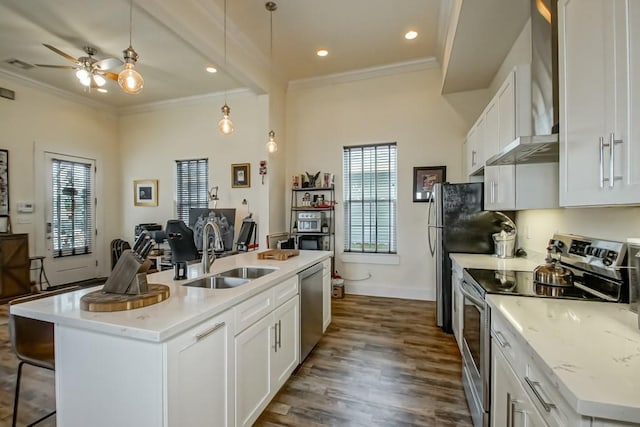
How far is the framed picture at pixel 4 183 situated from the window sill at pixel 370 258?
512cm

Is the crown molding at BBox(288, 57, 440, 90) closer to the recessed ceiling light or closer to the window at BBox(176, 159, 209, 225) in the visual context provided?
the recessed ceiling light

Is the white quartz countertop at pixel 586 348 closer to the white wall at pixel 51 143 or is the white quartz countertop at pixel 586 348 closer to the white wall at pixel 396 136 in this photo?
the white wall at pixel 396 136

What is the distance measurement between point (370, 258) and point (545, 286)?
10.1 ft

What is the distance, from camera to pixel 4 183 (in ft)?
14.4

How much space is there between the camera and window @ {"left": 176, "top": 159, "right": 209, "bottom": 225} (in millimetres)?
5512

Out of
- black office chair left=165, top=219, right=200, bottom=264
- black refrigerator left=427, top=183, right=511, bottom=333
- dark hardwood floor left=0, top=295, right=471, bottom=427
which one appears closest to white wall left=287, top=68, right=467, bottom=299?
black refrigerator left=427, top=183, right=511, bottom=333

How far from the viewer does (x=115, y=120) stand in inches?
238

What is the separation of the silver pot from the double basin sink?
176 centimetres

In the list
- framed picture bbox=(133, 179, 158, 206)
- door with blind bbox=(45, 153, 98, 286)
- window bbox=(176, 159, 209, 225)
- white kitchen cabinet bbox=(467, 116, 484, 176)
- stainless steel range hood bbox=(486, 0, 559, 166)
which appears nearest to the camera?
stainless steel range hood bbox=(486, 0, 559, 166)

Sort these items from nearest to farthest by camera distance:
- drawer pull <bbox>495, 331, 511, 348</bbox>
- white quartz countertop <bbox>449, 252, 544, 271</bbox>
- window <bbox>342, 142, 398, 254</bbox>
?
drawer pull <bbox>495, 331, 511, 348</bbox>, white quartz countertop <bbox>449, 252, 544, 271</bbox>, window <bbox>342, 142, 398, 254</bbox>

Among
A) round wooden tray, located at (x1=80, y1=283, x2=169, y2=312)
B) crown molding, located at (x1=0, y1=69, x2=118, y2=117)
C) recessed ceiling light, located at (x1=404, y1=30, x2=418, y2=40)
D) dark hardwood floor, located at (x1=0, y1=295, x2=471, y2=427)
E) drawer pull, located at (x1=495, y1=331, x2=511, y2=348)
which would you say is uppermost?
recessed ceiling light, located at (x1=404, y1=30, x2=418, y2=40)

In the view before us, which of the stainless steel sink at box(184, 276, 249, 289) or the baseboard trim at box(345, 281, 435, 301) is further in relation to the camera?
the baseboard trim at box(345, 281, 435, 301)

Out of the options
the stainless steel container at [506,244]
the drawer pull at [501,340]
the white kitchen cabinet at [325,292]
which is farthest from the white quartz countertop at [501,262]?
the white kitchen cabinet at [325,292]

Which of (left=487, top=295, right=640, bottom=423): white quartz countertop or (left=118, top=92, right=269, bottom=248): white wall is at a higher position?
(left=118, top=92, right=269, bottom=248): white wall
